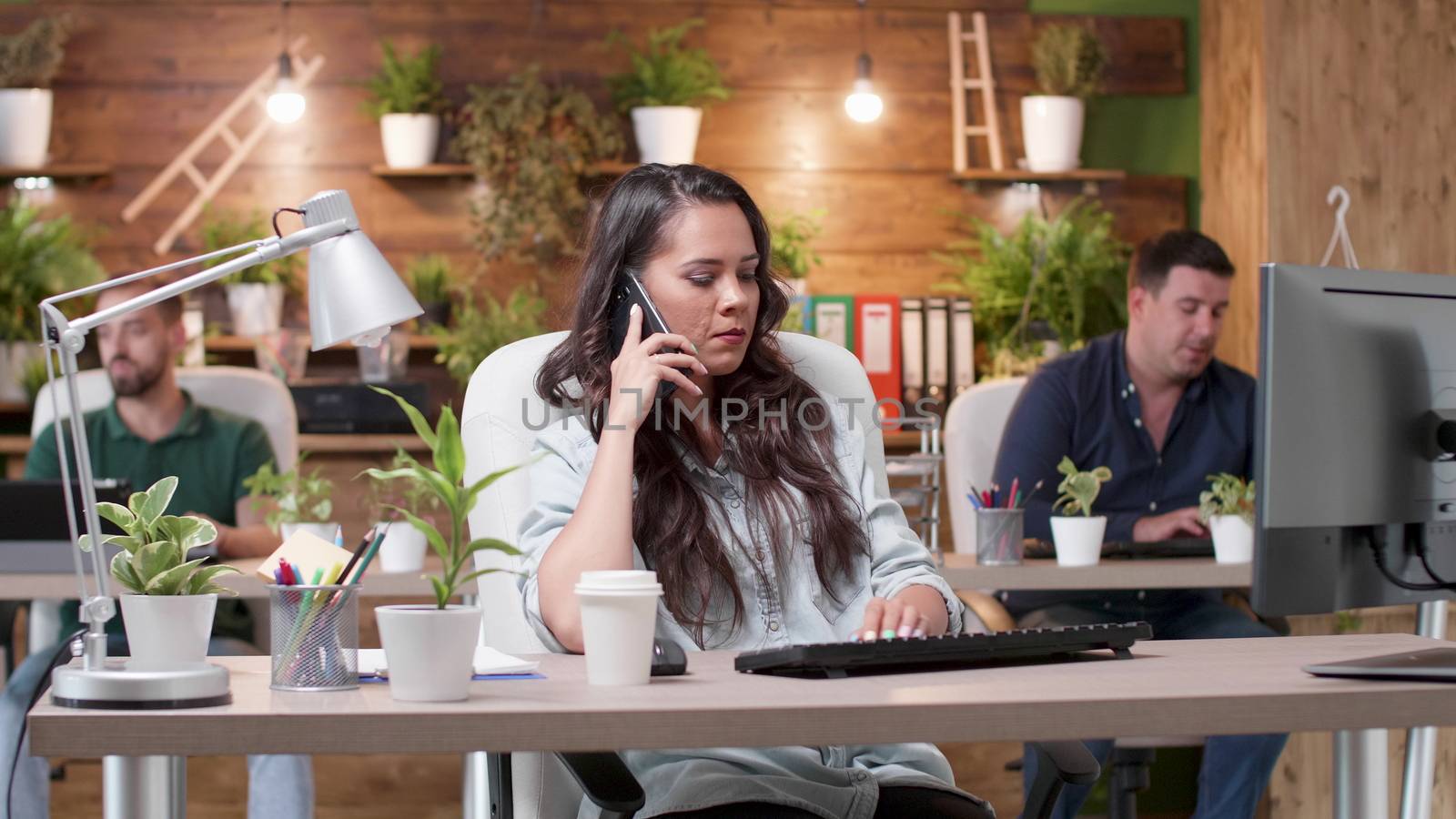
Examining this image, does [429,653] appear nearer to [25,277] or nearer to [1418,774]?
[1418,774]

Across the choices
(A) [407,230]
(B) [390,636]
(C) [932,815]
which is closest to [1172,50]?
(A) [407,230]

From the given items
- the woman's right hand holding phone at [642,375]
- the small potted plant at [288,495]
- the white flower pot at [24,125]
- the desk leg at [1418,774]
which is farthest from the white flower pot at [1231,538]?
the white flower pot at [24,125]

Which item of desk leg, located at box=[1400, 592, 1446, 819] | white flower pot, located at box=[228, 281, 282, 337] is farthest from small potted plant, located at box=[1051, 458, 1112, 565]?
white flower pot, located at box=[228, 281, 282, 337]

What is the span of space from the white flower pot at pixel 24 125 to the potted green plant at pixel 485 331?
4.28ft

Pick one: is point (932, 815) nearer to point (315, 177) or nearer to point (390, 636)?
point (390, 636)

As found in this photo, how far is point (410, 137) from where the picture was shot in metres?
4.60

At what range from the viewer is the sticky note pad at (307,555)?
4.65ft

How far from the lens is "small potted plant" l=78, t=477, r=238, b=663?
1.37 meters

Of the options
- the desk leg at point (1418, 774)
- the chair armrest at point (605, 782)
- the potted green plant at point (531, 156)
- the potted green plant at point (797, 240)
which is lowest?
the desk leg at point (1418, 774)

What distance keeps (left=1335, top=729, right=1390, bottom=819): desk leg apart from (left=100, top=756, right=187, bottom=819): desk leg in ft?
3.72

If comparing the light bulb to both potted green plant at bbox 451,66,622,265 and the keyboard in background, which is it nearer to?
potted green plant at bbox 451,66,622,265

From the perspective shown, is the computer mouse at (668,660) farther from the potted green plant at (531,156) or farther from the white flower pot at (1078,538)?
the potted green plant at (531,156)

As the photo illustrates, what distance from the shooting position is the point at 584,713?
1181 mm

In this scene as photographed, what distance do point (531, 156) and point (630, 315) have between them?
8.92 ft
